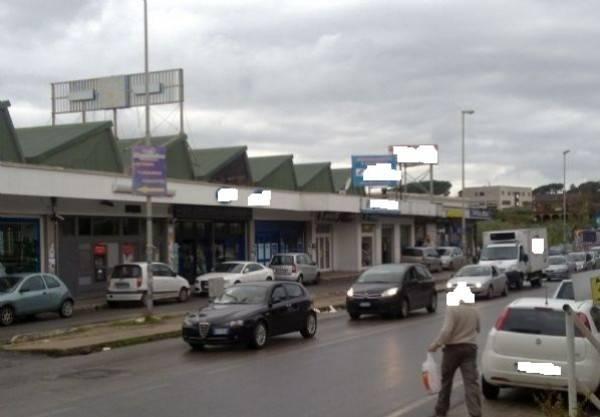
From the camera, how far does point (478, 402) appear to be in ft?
32.6

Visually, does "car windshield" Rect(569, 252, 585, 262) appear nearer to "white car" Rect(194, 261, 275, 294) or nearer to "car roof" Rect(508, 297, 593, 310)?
"white car" Rect(194, 261, 275, 294)

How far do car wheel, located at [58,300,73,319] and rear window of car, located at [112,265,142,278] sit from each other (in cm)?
398

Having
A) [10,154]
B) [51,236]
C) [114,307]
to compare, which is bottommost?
[114,307]

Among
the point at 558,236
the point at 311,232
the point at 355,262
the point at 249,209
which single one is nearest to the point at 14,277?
the point at 249,209

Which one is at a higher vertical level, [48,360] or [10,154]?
[10,154]

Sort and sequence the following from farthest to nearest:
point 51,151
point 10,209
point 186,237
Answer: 1. point 186,237
2. point 51,151
3. point 10,209

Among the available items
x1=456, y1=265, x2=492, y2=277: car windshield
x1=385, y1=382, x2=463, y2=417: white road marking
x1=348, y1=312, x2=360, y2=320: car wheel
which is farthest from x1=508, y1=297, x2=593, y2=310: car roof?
x1=456, y1=265, x2=492, y2=277: car windshield

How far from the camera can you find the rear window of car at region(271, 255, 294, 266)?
4269 cm

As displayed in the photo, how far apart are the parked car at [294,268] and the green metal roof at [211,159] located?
620cm

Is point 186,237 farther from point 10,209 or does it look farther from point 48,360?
point 48,360

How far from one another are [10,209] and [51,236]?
235 centimetres

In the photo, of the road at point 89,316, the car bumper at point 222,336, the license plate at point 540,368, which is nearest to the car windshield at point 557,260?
the road at point 89,316

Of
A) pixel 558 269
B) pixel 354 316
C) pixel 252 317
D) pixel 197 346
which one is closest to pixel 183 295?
pixel 354 316

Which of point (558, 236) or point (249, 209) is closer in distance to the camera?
point (249, 209)
